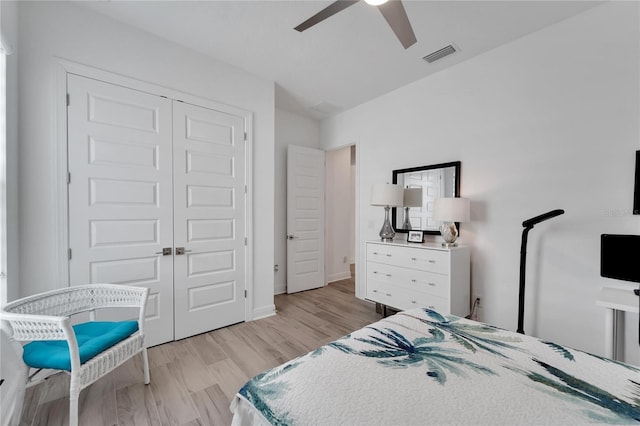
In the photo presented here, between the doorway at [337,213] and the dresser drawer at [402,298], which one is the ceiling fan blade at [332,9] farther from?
the doorway at [337,213]

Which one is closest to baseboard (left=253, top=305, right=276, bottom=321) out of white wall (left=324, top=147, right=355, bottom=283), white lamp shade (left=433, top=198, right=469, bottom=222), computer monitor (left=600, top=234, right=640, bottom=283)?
white wall (left=324, top=147, right=355, bottom=283)

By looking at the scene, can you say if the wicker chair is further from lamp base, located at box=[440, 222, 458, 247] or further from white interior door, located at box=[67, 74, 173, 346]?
lamp base, located at box=[440, 222, 458, 247]

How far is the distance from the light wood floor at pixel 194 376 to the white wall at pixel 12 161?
0.82 metres

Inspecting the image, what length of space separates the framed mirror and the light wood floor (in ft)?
4.04

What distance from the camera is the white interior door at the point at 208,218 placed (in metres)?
2.64

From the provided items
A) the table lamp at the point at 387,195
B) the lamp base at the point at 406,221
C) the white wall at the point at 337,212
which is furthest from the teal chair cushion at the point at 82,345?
the white wall at the point at 337,212

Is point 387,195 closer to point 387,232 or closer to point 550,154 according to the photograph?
point 387,232

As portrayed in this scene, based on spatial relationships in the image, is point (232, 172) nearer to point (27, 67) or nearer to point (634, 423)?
point (27, 67)

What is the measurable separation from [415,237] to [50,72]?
3.59 metres

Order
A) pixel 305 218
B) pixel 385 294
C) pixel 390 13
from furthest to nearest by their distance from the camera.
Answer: pixel 305 218
pixel 385 294
pixel 390 13

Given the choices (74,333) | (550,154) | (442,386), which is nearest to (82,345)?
(74,333)

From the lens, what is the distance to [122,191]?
7.62ft

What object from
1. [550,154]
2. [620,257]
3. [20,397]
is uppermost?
[550,154]

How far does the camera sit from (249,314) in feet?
10.2
